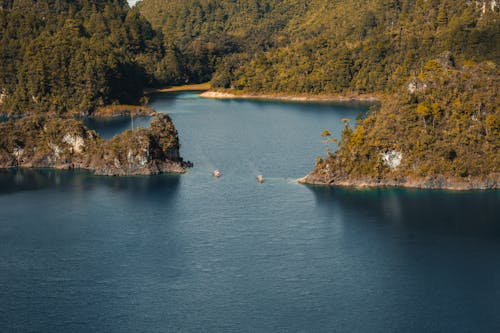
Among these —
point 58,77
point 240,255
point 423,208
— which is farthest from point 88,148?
point 58,77

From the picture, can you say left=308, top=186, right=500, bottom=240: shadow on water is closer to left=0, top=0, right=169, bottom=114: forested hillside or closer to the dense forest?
the dense forest

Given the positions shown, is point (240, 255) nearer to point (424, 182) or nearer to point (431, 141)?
point (424, 182)

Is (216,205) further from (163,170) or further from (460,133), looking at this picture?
(460,133)

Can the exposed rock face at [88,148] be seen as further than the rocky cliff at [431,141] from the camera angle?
Yes

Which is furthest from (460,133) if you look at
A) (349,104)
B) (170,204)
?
(349,104)

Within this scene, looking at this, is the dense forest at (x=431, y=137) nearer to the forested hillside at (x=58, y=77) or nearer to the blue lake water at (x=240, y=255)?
the blue lake water at (x=240, y=255)

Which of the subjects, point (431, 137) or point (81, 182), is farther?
point (81, 182)

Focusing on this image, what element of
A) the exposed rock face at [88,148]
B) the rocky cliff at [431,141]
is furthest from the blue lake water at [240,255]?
the exposed rock face at [88,148]
